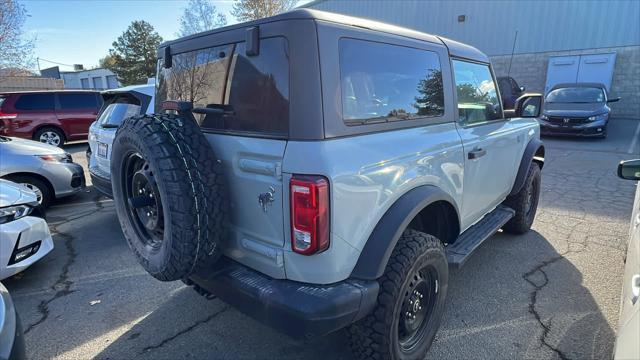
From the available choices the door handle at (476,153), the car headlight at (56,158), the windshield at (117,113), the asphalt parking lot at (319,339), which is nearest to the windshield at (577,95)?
the asphalt parking lot at (319,339)

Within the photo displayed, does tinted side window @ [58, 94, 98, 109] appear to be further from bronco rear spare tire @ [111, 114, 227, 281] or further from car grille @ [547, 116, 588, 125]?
car grille @ [547, 116, 588, 125]

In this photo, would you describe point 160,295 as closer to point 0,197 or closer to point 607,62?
point 0,197

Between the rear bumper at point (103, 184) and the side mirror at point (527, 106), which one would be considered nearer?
the side mirror at point (527, 106)

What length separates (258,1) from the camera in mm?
22531

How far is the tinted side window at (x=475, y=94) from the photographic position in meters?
2.88

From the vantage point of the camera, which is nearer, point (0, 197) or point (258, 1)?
point (0, 197)

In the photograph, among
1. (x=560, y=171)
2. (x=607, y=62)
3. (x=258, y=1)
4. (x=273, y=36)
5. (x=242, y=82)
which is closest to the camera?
(x=273, y=36)

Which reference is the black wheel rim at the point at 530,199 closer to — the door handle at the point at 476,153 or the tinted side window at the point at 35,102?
the door handle at the point at 476,153

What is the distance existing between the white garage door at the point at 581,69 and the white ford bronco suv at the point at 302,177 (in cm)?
1647

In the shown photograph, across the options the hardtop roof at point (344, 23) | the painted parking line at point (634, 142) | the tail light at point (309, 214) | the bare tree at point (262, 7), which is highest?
the bare tree at point (262, 7)

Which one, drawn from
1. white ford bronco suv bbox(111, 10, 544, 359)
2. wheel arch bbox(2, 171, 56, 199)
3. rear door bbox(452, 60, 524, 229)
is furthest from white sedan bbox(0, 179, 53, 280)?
rear door bbox(452, 60, 524, 229)

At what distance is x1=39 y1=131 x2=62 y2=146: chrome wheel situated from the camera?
1026 cm

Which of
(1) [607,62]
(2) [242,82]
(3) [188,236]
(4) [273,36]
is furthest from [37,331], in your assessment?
(1) [607,62]

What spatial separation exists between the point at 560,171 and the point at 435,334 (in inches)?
253
